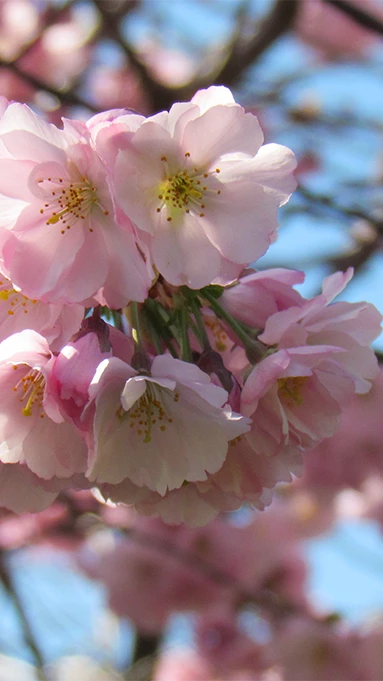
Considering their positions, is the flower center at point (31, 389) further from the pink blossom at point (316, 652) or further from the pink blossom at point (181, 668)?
the pink blossom at point (181, 668)

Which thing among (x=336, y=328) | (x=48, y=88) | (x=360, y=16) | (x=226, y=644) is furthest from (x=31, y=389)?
(x=226, y=644)

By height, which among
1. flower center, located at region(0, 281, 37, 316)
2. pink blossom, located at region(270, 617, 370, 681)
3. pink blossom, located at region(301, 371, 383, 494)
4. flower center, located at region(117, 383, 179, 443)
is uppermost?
flower center, located at region(0, 281, 37, 316)

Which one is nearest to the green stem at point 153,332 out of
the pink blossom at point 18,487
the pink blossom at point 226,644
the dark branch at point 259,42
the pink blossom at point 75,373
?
the pink blossom at point 75,373

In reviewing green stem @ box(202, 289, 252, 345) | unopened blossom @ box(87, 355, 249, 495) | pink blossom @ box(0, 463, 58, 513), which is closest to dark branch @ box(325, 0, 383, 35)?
green stem @ box(202, 289, 252, 345)

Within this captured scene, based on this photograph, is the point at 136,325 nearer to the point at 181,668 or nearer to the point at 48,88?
the point at 48,88

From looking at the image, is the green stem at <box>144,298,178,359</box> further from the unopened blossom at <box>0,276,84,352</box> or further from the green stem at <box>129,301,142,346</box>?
the unopened blossom at <box>0,276,84,352</box>

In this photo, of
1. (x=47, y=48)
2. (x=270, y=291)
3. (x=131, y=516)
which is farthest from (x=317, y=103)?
(x=270, y=291)

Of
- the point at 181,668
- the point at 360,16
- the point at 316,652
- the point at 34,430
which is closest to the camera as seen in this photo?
the point at 34,430

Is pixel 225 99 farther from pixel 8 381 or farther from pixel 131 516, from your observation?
pixel 131 516
